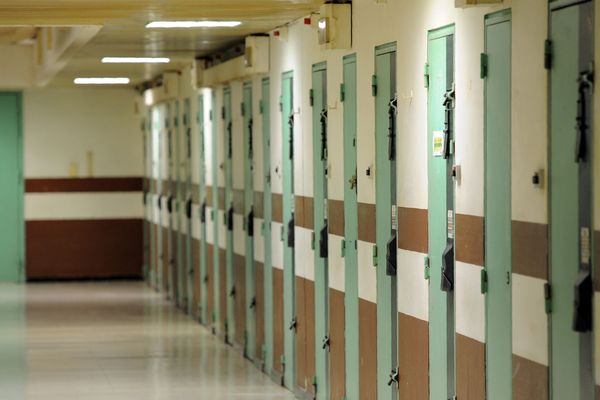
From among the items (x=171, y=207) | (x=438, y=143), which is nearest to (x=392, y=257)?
(x=438, y=143)

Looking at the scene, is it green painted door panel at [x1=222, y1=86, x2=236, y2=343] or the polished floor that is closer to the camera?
the polished floor

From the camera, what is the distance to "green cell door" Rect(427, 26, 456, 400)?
5520mm

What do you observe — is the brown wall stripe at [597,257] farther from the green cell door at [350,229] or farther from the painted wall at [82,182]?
the painted wall at [82,182]

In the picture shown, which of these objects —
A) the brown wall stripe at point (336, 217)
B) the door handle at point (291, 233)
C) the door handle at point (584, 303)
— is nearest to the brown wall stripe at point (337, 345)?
the brown wall stripe at point (336, 217)

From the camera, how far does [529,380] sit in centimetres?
471

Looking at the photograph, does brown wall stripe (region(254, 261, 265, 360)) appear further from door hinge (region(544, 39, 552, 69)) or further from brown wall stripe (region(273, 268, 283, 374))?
door hinge (region(544, 39, 552, 69))

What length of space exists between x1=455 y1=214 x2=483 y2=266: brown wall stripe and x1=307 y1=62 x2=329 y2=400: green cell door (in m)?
2.33

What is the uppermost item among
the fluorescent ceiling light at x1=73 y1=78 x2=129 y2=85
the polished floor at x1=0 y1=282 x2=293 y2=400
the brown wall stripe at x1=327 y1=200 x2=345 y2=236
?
the fluorescent ceiling light at x1=73 y1=78 x2=129 y2=85

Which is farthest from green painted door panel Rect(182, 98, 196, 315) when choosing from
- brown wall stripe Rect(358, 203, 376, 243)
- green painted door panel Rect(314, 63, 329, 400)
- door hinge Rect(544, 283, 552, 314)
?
door hinge Rect(544, 283, 552, 314)

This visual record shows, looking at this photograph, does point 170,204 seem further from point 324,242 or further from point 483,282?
point 483,282

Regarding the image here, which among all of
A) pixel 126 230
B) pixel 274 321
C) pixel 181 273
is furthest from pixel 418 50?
pixel 126 230

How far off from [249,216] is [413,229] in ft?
12.9

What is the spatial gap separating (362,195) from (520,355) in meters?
2.27

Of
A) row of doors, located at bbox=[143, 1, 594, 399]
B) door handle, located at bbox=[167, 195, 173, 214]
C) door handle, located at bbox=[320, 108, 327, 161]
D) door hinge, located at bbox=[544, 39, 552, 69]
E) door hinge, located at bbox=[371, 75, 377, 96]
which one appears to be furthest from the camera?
door handle, located at bbox=[167, 195, 173, 214]
